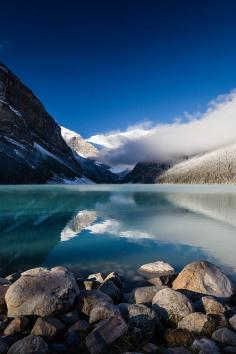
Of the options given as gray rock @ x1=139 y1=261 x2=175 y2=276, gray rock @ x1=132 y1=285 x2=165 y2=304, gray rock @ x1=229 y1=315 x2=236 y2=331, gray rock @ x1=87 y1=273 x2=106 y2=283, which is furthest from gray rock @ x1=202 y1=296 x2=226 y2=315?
gray rock @ x1=139 y1=261 x2=175 y2=276

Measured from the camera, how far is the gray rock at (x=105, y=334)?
1180 centimetres

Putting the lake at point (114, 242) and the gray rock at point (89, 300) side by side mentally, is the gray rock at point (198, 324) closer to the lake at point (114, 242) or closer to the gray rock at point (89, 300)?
the gray rock at point (89, 300)

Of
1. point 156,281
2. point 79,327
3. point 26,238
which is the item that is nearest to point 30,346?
point 79,327

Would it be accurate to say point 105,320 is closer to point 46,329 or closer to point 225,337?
point 46,329

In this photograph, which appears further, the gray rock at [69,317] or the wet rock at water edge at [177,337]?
the gray rock at [69,317]

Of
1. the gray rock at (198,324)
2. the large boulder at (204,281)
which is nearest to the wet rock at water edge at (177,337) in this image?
the gray rock at (198,324)

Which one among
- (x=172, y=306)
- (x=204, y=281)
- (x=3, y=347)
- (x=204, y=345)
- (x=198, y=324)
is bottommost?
(x=3, y=347)

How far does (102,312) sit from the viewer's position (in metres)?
13.4

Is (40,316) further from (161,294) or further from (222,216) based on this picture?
(222,216)

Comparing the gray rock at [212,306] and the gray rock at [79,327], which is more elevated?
the gray rock at [212,306]

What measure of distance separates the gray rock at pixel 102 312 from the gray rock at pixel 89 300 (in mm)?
798

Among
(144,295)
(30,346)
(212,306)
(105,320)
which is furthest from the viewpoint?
(144,295)

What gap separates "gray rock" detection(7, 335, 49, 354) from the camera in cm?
1108

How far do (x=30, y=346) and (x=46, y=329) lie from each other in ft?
4.43
